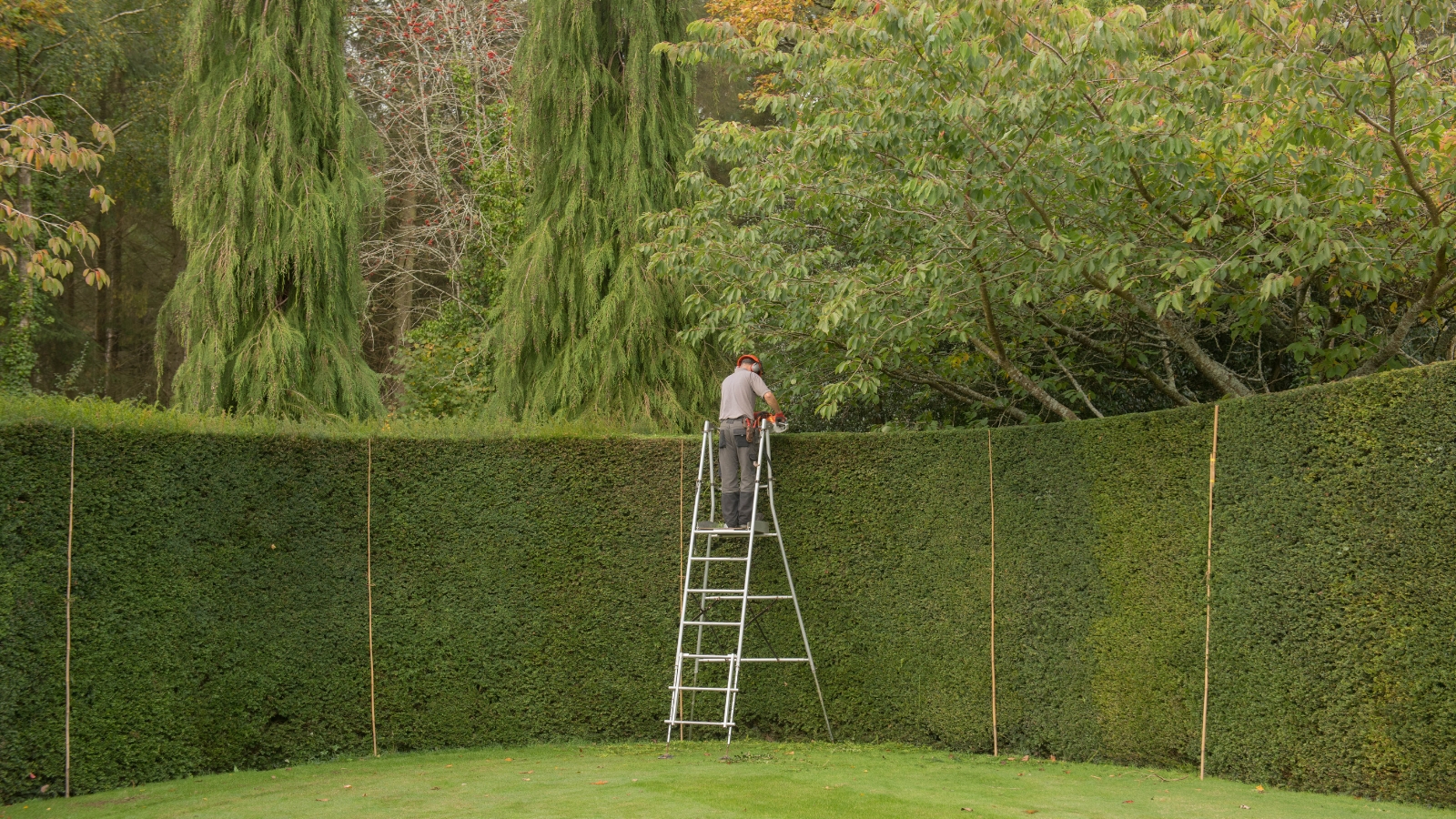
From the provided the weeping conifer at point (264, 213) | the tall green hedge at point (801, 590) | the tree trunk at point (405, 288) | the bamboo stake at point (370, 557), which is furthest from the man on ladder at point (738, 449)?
the tree trunk at point (405, 288)

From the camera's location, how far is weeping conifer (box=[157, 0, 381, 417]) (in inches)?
504

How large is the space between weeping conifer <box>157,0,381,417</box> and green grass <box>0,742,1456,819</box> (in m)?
5.80

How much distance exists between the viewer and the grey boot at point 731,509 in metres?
9.25

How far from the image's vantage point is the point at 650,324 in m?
13.4

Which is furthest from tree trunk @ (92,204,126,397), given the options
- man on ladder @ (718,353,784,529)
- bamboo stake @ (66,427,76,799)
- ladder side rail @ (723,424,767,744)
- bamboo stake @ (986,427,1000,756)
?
bamboo stake @ (986,427,1000,756)

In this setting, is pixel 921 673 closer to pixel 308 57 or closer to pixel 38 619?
pixel 38 619

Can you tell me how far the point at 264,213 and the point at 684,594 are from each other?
7.41 m

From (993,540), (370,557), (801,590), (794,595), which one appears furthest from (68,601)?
(993,540)

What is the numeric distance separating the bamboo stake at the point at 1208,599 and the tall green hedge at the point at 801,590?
2.6 inches

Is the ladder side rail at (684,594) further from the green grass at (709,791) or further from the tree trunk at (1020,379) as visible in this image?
the tree trunk at (1020,379)

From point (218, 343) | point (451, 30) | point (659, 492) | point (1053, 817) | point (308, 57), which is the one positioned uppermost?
point (451, 30)

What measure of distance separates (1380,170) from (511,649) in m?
7.45

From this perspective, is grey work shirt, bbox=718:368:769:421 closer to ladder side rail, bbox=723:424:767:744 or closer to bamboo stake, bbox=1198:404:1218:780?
ladder side rail, bbox=723:424:767:744

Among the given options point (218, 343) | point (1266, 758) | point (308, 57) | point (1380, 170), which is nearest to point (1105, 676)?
point (1266, 758)
